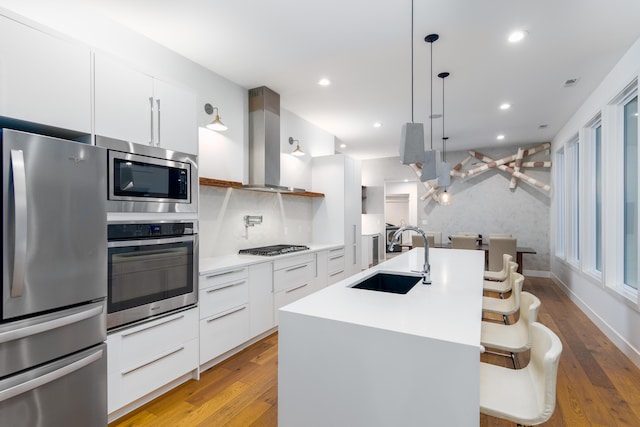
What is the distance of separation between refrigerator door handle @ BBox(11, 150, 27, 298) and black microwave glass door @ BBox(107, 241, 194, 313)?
0.49m

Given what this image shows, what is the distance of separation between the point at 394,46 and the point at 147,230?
2542 millimetres

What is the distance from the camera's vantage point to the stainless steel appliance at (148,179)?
6.45ft

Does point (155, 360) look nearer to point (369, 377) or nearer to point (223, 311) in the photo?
point (223, 311)

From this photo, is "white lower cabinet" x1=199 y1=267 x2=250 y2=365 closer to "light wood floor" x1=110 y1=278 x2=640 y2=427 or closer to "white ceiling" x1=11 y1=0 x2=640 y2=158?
"light wood floor" x1=110 y1=278 x2=640 y2=427

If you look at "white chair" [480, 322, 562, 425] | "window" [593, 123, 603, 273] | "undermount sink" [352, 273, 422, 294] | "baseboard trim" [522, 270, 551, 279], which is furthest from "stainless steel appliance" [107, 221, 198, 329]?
"baseboard trim" [522, 270, 551, 279]

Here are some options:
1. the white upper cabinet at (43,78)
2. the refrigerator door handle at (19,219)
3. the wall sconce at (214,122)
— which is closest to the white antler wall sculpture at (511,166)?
the wall sconce at (214,122)

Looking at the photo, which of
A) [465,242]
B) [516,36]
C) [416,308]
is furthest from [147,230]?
[465,242]

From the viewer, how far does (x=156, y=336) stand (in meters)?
2.19

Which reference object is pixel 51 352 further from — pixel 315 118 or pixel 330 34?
pixel 315 118

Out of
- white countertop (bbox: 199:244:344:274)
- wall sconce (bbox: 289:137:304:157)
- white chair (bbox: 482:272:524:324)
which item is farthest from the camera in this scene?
wall sconce (bbox: 289:137:304:157)

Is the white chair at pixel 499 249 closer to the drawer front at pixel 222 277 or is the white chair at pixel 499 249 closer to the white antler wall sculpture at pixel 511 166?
the white antler wall sculpture at pixel 511 166

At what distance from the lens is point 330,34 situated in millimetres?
2643

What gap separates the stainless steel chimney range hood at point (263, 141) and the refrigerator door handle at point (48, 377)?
221cm

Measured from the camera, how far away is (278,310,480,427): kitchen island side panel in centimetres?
122
